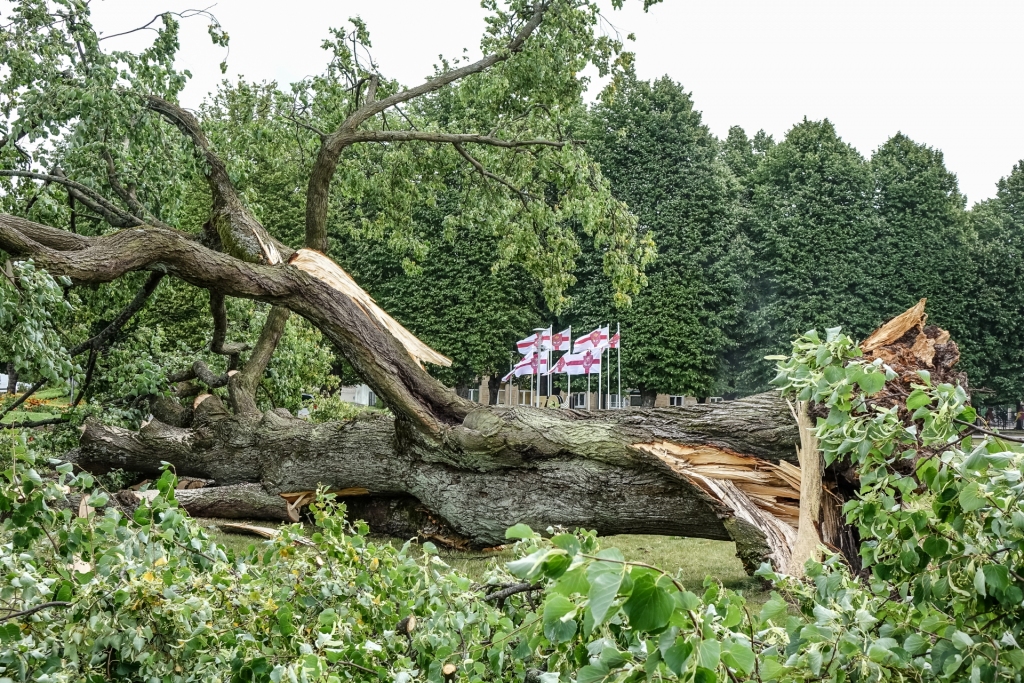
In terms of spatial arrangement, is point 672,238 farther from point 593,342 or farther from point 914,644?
point 914,644

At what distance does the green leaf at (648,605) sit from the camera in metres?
0.98

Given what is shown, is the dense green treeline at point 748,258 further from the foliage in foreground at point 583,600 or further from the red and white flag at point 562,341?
the foliage in foreground at point 583,600

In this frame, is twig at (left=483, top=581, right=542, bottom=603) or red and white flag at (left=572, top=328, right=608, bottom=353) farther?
red and white flag at (left=572, top=328, right=608, bottom=353)

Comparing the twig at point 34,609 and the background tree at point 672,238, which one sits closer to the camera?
the twig at point 34,609

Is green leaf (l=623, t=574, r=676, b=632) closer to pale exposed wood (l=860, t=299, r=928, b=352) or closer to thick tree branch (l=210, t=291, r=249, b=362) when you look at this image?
pale exposed wood (l=860, t=299, r=928, b=352)

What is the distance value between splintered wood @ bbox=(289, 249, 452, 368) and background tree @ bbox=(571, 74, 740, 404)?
22.1 m

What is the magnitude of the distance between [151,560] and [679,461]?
4.65m

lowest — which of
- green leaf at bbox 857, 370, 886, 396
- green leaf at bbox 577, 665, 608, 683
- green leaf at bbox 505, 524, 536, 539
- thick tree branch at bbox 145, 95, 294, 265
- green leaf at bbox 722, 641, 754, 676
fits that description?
green leaf at bbox 577, 665, 608, 683

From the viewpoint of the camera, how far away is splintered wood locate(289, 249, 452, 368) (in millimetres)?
7230

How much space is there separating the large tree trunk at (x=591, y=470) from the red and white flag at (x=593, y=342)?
17.9 metres

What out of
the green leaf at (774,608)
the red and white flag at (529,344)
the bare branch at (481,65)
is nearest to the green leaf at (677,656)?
the green leaf at (774,608)

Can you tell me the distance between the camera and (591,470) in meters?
6.50

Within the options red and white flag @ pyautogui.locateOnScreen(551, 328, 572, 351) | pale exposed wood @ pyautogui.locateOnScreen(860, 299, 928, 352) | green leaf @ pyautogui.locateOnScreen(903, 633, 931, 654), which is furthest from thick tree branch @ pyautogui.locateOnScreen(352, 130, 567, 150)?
red and white flag @ pyautogui.locateOnScreen(551, 328, 572, 351)

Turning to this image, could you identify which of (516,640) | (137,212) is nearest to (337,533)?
(516,640)
